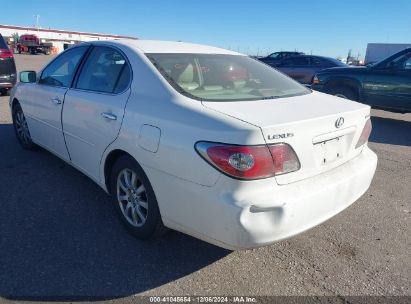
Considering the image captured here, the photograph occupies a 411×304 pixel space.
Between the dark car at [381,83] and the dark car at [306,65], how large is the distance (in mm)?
4642

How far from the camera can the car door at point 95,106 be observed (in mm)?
3010

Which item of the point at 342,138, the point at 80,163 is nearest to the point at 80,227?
the point at 80,163

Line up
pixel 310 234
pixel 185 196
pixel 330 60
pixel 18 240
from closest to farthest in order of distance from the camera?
pixel 185 196 < pixel 18 240 < pixel 310 234 < pixel 330 60

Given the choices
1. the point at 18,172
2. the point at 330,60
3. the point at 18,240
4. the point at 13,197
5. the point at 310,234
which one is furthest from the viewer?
the point at 330,60

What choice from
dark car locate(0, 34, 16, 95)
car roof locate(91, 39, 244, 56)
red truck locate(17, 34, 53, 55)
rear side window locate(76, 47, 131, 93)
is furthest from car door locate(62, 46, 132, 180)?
red truck locate(17, 34, 53, 55)

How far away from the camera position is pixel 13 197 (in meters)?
3.74

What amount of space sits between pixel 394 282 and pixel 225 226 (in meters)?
1.36

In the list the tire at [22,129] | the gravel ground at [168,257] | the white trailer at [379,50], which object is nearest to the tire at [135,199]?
the gravel ground at [168,257]

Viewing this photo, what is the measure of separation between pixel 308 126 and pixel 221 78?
1.08 meters

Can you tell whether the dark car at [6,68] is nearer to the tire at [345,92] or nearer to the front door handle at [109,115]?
the front door handle at [109,115]

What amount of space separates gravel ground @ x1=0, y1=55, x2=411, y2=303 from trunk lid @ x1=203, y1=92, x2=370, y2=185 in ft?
2.54

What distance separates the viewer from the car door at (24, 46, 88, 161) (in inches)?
152

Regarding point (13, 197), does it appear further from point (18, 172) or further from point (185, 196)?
point (185, 196)

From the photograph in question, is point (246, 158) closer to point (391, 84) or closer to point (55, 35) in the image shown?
point (391, 84)
